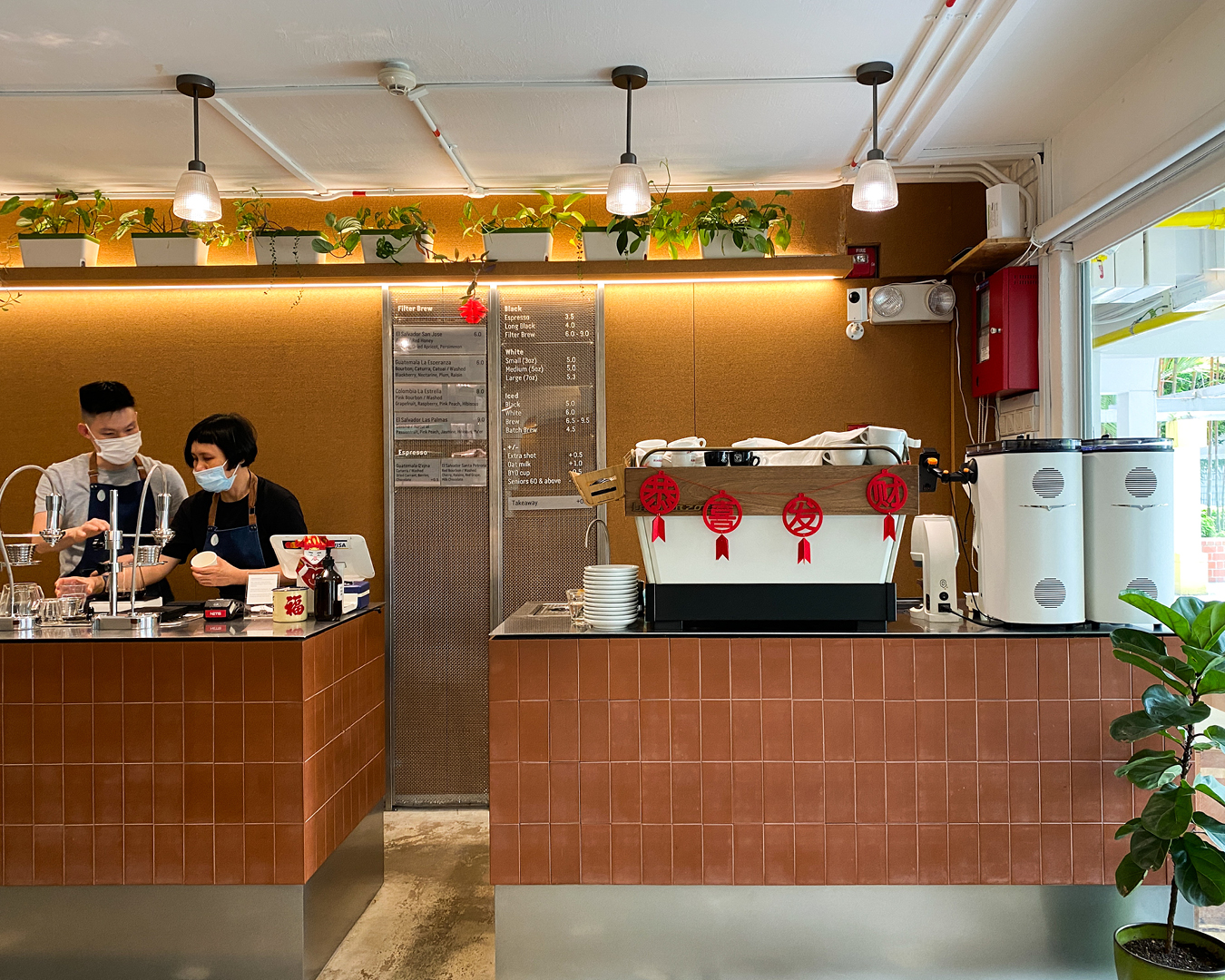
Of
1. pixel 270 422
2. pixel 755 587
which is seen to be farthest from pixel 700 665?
pixel 270 422

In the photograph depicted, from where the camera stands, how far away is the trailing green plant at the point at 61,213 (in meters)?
4.37

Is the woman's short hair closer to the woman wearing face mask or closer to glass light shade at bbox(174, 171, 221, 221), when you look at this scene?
the woman wearing face mask

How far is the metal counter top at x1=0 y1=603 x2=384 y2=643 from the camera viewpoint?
264cm

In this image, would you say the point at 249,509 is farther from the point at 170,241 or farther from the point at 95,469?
the point at 170,241

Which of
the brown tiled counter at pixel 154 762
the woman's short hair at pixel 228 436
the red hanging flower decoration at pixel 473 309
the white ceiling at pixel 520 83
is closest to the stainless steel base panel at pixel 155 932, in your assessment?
the brown tiled counter at pixel 154 762

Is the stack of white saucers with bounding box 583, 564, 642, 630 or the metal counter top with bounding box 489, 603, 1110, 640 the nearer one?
the metal counter top with bounding box 489, 603, 1110, 640

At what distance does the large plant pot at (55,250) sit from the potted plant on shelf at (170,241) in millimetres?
177

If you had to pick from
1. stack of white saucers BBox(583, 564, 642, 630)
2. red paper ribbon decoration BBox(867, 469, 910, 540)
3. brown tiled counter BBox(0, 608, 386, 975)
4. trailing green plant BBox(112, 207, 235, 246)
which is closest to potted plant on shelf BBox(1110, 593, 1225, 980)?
red paper ribbon decoration BBox(867, 469, 910, 540)

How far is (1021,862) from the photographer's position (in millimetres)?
2404

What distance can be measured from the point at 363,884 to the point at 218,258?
128 inches

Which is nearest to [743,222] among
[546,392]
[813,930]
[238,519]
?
[546,392]

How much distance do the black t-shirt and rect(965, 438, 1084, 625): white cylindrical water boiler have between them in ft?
9.13

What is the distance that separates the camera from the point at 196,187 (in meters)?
3.18

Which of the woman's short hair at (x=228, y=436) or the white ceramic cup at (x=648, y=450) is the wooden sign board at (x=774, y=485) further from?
the woman's short hair at (x=228, y=436)
